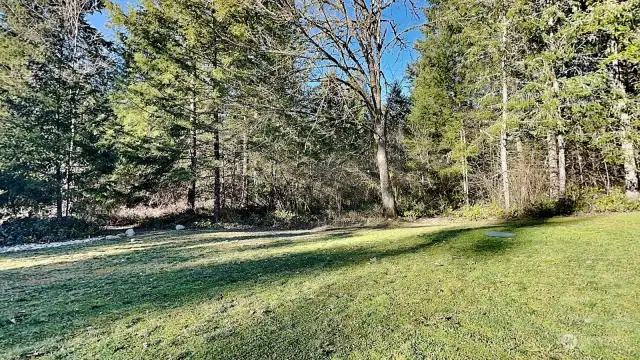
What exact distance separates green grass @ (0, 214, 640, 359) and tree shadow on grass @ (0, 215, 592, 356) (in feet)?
0.07

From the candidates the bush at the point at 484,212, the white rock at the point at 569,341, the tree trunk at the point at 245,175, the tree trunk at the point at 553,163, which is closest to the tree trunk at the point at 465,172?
the bush at the point at 484,212

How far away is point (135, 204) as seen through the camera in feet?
46.5

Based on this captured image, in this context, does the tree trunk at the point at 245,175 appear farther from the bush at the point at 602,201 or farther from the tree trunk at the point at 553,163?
the bush at the point at 602,201

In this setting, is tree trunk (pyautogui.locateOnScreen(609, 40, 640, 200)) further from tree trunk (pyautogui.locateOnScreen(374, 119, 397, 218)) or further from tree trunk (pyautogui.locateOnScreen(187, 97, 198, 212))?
tree trunk (pyautogui.locateOnScreen(187, 97, 198, 212))

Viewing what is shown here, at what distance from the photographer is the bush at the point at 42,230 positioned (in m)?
10.6

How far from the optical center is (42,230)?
1110cm

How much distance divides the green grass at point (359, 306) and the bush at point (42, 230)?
314 inches

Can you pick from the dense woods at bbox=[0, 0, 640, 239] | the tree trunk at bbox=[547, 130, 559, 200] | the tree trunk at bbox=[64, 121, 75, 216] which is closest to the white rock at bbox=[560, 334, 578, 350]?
the dense woods at bbox=[0, 0, 640, 239]

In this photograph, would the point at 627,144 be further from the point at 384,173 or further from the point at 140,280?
the point at 140,280

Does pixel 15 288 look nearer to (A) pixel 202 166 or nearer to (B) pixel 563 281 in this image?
(B) pixel 563 281

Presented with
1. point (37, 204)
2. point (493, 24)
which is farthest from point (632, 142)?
point (37, 204)

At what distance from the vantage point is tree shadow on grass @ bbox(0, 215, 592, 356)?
2.63 m

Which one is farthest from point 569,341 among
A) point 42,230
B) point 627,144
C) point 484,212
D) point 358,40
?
point 42,230

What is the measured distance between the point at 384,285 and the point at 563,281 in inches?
52.3
